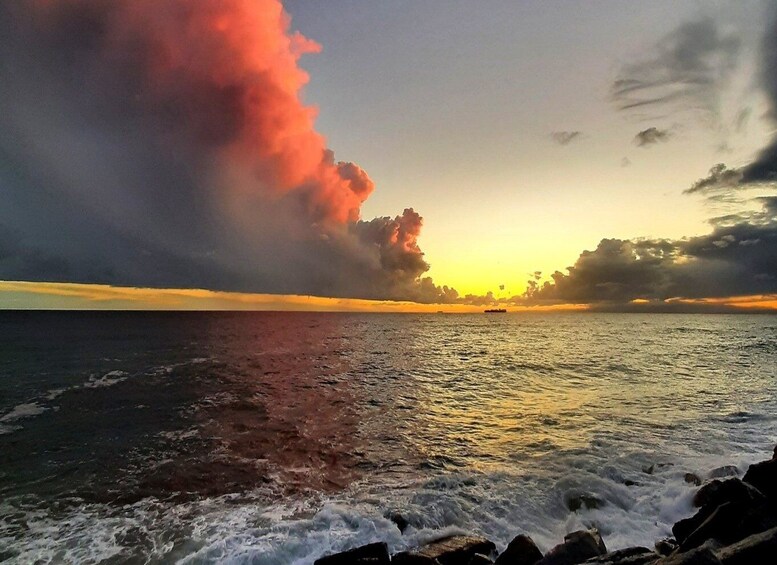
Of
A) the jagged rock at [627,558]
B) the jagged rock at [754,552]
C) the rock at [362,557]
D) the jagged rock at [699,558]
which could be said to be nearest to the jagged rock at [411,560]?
the rock at [362,557]

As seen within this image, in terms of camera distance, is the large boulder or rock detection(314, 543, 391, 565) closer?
the large boulder

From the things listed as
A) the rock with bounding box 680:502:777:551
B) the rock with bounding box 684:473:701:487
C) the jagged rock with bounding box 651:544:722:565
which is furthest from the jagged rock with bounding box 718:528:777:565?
the rock with bounding box 684:473:701:487

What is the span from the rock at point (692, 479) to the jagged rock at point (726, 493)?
2.11 metres

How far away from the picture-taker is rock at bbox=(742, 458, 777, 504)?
12.7 metres

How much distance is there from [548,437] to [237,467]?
16.6 metres

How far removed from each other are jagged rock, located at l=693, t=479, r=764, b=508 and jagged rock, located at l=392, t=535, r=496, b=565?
712 cm

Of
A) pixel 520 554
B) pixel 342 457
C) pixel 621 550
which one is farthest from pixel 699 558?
pixel 342 457

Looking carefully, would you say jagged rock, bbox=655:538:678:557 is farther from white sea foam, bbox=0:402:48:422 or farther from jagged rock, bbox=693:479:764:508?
white sea foam, bbox=0:402:48:422

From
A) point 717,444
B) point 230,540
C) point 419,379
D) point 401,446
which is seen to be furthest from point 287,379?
point 717,444

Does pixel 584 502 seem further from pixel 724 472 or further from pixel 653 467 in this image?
pixel 724 472

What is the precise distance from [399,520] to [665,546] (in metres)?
7.89

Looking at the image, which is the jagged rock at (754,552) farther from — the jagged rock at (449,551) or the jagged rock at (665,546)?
the jagged rock at (449,551)

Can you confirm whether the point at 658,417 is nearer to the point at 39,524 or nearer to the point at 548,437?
the point at 548,437

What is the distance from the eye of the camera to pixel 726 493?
13133 millimetres
